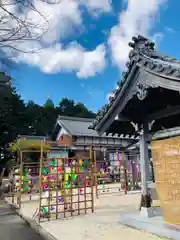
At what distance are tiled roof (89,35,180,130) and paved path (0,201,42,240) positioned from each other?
3337mm

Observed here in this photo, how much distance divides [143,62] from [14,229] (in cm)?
544

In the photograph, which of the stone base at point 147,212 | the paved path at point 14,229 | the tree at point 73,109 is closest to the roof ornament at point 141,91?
the stone base at point 147,212

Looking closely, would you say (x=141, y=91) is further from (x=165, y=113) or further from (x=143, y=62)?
(x=165, y=113)

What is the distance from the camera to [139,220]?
5738 millimetres

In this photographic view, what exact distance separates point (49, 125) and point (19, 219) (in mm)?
34808

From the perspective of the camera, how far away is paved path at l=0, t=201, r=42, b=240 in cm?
593

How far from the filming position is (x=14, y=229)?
22.2 feet

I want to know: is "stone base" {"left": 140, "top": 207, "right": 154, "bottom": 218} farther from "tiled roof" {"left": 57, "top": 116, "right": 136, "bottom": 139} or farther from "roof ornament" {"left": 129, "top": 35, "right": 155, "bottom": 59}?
"tiled roof" {"left": 57, "top": 116, "right": 136, "bottom": 139}

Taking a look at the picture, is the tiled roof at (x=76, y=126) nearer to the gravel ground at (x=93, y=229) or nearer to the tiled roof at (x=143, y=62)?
the gravel ground at (x=93, y=229)

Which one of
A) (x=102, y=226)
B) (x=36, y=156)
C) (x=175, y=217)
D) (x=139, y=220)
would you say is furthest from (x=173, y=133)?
(x=36, y=156)

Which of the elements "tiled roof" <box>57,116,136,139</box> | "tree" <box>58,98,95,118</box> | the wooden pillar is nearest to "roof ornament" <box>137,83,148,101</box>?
the wooden pillar

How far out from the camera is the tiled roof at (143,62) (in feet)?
16.2

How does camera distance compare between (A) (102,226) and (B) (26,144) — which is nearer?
(A) (102,226)

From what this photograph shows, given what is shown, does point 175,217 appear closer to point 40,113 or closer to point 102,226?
point 102,226
